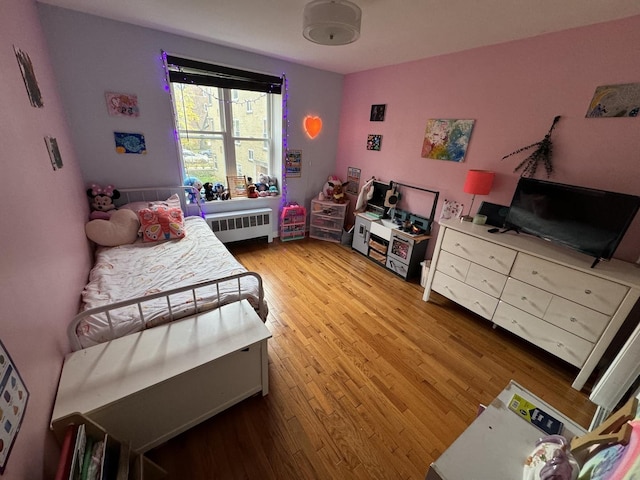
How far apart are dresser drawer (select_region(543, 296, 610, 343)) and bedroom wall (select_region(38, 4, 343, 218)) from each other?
3658mm

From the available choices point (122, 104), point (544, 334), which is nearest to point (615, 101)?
point (544, 334)

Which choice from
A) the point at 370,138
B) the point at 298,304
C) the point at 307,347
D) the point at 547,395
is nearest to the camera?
the point at 547,395

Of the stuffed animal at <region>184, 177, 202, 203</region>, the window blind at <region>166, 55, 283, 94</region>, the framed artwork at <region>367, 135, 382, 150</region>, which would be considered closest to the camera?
the window blind at <region>166, 55, 283, 94</region>

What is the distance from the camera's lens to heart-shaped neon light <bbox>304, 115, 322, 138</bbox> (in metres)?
3.67

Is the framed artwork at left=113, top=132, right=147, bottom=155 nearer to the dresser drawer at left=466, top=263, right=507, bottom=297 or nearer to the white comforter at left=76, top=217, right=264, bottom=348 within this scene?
the white comforter at left=76, top=217, right=264, bottom=348

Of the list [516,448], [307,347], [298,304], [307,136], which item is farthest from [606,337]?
[307,136]

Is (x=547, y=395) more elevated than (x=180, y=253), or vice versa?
(x=180, y=253)

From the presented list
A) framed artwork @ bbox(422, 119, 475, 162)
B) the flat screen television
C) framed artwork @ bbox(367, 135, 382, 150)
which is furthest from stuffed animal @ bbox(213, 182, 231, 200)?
the flat screen television

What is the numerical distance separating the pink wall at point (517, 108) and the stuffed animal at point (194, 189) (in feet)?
7.83

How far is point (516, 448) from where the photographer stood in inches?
35.9

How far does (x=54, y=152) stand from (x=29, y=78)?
1.39 feet

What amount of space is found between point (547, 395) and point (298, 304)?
6.42ft

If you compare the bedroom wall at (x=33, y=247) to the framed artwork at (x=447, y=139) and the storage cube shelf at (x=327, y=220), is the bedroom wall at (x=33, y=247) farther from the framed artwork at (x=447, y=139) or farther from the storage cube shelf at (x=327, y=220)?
the framed artwork at (x=447, y=139)

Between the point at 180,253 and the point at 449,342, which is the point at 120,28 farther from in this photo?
the point at 449,342
